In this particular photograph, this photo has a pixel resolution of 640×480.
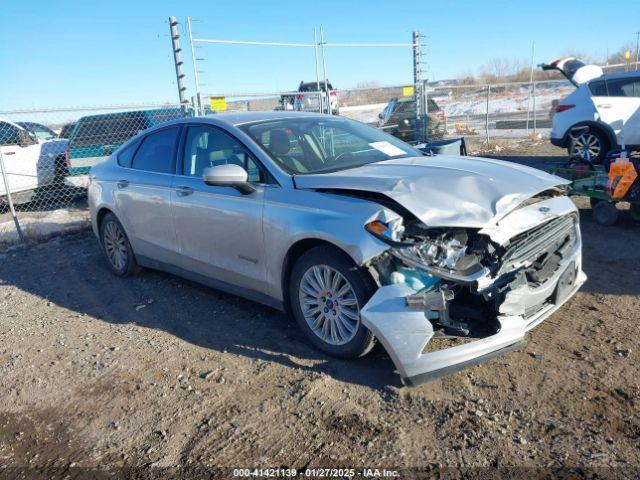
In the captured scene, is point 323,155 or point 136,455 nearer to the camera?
point 136,455

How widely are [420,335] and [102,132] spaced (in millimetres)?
9698

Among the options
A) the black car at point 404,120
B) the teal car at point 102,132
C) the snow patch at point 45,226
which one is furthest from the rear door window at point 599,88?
the snow patch at point 45,226

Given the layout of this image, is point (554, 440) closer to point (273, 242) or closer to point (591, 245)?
point (273, 242)

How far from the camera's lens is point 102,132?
1091 cm

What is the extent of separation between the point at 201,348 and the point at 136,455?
1.23 meters

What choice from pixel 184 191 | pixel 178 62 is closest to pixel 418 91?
pixel 178 62

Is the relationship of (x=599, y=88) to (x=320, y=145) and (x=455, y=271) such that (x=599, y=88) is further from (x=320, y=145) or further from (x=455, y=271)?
(x=455, y=271)

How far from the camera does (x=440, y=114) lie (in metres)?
15.7

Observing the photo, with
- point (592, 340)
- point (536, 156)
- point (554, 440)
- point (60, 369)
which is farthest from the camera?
point (536, 156)

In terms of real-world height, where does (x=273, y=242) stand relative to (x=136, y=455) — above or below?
above

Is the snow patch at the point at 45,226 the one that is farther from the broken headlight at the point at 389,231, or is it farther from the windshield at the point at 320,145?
the broken headlight at the point at 389,231

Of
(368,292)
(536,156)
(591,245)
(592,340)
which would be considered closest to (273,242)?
(368,292)

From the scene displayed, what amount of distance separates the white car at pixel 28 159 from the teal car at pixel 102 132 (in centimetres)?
47

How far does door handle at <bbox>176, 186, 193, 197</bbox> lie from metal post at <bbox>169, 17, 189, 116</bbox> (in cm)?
529
